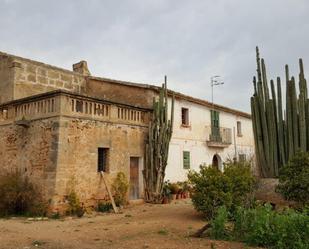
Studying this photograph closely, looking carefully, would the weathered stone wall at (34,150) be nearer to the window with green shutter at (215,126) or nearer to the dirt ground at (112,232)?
the dirt ground at (112,232)

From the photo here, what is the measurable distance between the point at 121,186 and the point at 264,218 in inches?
312

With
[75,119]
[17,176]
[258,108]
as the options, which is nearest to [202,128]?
[258,108]

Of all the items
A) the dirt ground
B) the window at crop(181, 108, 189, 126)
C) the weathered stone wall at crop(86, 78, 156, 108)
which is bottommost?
the dirt ground

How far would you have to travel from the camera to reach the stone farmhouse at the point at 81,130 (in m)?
12.3

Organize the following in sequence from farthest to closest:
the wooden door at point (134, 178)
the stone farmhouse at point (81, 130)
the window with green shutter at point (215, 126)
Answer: the window with green shutter at point (215, 126)
the wooden door at point (134, 178)
the stone farmhouse at point (81, 130)

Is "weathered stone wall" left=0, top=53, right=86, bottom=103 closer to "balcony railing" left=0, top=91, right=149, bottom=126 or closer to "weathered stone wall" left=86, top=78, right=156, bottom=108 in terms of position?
"weathered stone wall" left=86, top=78, right=156, bottom=108

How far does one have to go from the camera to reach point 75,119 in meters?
12.7

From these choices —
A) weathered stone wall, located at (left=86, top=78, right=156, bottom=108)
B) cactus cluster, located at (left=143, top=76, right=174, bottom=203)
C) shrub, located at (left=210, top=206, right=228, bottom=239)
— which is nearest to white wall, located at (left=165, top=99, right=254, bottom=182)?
cactus cluster, located at (left=143, top=76, right=174, bottom=203)

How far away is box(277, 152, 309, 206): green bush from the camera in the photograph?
351 inches

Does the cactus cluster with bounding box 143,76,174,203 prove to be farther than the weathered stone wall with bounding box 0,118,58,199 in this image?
Yes

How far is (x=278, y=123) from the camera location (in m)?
12.1

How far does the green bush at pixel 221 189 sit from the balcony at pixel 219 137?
9590 mm

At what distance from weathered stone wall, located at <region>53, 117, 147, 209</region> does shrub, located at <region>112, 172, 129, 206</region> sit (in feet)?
0.70

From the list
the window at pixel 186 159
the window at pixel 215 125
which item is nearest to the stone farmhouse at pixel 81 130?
the window at pixel 186 159
